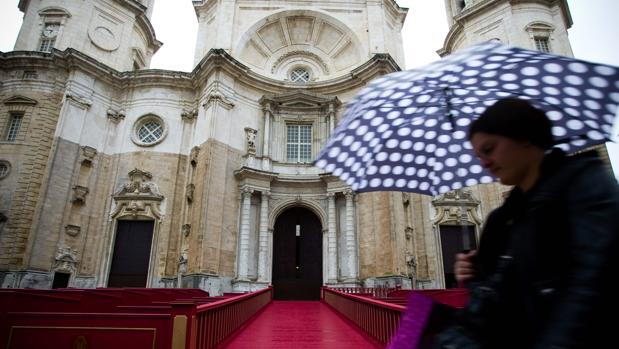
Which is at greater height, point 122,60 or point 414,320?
point 122,60

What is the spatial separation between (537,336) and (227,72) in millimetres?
19038

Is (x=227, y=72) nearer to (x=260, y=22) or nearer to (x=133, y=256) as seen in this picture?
(x=260, y=22)

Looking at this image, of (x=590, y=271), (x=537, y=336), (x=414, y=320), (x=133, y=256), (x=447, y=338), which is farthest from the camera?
(x=133, y=256)

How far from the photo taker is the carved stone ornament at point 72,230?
1652cm

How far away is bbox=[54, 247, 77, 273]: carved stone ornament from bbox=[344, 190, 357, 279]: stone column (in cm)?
1298

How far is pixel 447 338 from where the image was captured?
1308mm

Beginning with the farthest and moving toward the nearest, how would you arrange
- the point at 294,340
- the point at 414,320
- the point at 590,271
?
1. the point at 294,340
2. the point at 414,320
3. the point at 590,271

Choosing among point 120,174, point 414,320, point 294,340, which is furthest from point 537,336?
point 120,174

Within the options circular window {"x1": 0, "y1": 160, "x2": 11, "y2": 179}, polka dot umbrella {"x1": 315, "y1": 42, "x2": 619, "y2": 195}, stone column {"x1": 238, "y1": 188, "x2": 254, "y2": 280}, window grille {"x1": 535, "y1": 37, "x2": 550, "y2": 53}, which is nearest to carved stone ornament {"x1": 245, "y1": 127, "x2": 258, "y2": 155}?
stone column {"x1": 238, "y1": 188, "x2": 254, "y2": 280}

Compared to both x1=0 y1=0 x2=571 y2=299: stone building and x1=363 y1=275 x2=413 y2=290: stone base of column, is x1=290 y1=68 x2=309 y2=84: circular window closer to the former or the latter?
x1=0 y1=0 x2=571 y2=299: stone building

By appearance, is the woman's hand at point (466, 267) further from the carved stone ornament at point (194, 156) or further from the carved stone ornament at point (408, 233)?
the carved stone ornament at point (194, 156)

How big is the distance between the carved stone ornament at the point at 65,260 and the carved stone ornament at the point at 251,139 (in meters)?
9.58

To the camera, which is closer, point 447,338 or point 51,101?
point 447,338

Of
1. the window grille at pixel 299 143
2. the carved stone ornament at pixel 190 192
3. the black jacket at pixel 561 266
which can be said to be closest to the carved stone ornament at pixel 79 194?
the carved stone ornament at pixel 190 192
